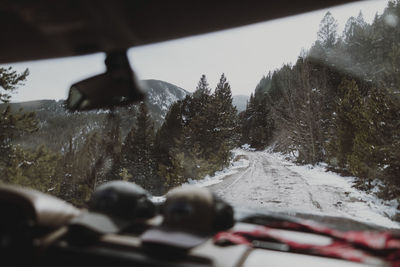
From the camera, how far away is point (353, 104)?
19.7m

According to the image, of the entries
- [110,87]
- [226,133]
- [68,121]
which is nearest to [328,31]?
[226,133]

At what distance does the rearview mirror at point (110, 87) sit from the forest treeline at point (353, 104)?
436 inches

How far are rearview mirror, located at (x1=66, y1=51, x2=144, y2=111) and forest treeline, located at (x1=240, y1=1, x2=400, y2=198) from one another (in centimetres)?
1108

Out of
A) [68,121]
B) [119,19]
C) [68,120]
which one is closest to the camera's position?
[119,19]

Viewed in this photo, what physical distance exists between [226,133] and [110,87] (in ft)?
107

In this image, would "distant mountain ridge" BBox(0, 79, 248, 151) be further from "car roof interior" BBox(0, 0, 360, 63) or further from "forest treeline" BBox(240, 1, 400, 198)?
"forest treeline" BBox(240, 1, 400, 198)

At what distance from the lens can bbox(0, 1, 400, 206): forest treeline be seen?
11.5 meters

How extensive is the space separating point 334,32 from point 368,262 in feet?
209

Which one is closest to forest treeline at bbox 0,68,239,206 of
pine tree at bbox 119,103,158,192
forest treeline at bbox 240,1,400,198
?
pine tree at bbox 119,103,158,192

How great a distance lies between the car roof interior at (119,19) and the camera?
1.63 metres

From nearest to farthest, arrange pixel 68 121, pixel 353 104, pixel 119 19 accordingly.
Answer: pixel 119 19 → pixel 353 104 → pixel 68 121

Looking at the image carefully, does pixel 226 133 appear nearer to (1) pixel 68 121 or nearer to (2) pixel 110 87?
(2) pixel 110 87

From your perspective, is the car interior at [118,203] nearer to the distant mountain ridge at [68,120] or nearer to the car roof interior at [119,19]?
the car roof interior at [119,19]

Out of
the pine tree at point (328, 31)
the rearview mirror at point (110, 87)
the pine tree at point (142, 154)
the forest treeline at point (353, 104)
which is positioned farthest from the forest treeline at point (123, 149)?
the pine tree at point (328, 31)
